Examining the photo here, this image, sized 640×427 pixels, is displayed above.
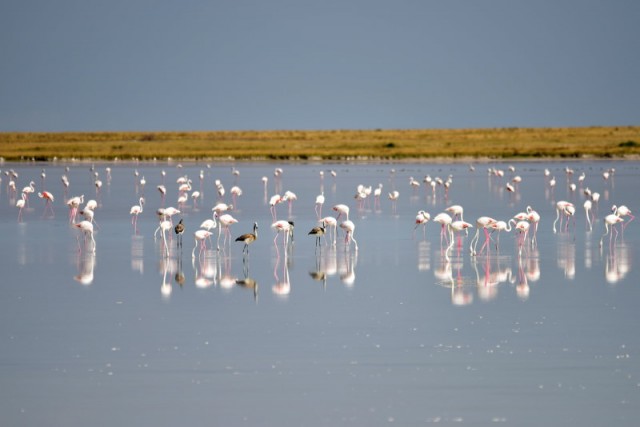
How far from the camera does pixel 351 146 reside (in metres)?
78.0

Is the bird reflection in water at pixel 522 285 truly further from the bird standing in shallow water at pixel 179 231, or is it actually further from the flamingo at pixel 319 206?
the flamingo at pixel 319 206

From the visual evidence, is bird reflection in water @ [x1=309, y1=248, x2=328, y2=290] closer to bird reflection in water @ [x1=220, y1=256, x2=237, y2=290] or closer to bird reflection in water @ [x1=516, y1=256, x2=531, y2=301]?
bird reflection in water @ [x1=220, y1=256, x2=237, y2=290]

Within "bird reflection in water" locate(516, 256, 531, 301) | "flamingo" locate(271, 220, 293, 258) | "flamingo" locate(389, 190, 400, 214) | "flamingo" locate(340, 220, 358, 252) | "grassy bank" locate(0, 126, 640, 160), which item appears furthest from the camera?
"grassy bank" locate(0, 126, 640, 160)

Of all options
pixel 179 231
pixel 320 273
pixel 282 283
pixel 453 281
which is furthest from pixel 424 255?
pixel 179 231

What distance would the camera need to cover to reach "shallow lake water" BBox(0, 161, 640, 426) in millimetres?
7191

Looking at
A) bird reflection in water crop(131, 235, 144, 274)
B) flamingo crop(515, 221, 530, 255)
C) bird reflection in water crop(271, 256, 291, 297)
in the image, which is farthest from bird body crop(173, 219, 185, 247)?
flamingo crop(515, 221, 530, 255)

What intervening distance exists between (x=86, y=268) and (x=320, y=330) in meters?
5.30

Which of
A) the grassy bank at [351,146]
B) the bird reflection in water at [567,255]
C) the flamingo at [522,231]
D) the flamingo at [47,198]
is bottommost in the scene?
the bird reflection in water at [567,255]

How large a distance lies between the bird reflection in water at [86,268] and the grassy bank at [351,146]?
49.6 meters

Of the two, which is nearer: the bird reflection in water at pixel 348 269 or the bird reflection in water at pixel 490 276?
the bird reflection in water at pixel 490 276

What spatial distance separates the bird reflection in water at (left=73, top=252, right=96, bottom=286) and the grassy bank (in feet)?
163

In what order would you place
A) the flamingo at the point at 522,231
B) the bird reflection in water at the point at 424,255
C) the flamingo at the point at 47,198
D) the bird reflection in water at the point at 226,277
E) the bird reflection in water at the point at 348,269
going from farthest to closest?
the flamingo at the point at 47,198 → the flamingo at the point at 522,231 → the bird reflection in water at the point at 424,255 → the bird reflection in water at the point at 348,269 → the bird reflection in water at the point at 226,277

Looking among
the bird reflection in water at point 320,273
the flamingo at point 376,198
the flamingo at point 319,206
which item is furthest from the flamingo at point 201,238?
the flamingo at point 376,198

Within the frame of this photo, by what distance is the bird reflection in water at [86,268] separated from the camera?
507 inches
